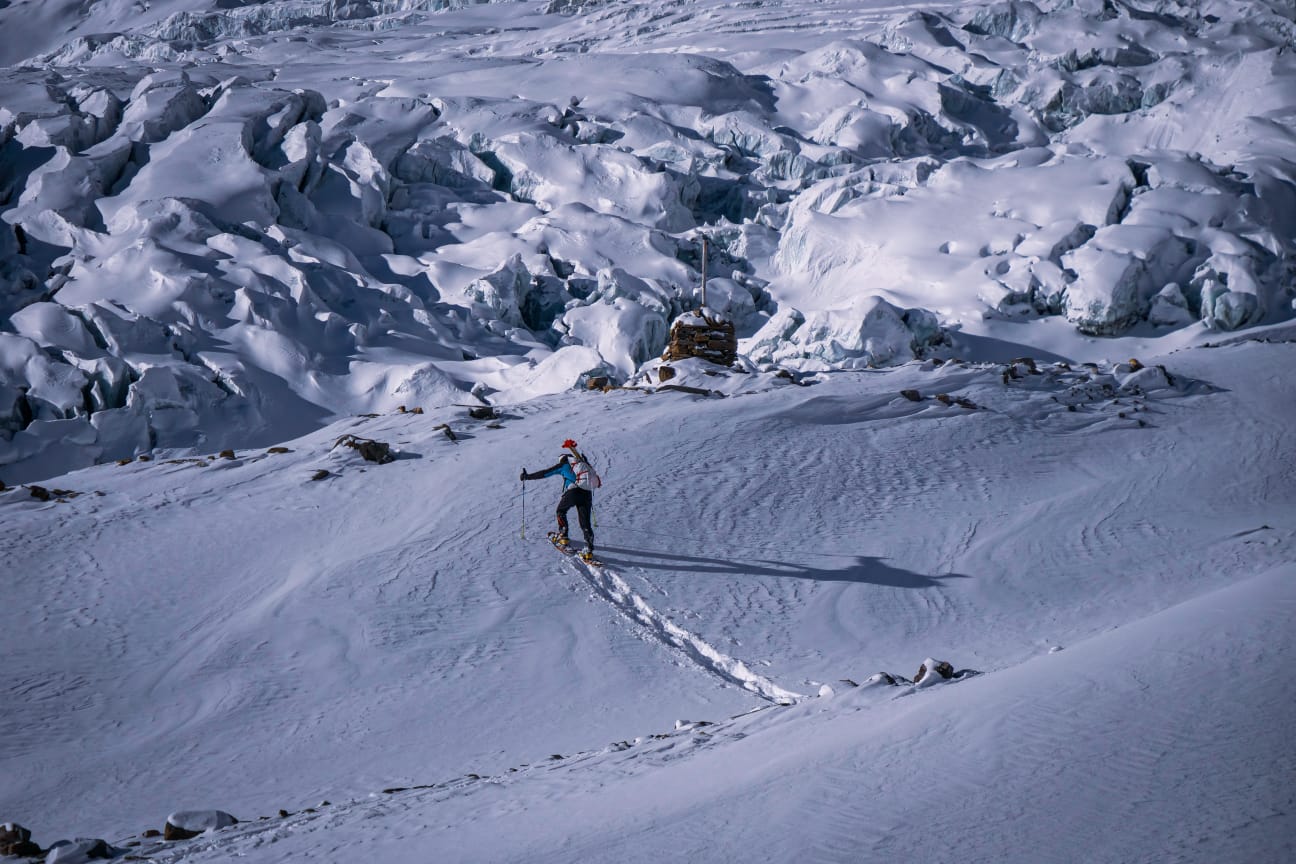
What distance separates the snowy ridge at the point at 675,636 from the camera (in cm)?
695

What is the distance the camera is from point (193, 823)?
4707 mm

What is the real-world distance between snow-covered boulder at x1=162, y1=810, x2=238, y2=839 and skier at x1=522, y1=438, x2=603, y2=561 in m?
4.70

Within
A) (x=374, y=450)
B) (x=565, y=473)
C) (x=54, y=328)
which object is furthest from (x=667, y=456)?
(x=54, y=328)

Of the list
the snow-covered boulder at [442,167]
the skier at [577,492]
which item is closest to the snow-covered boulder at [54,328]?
the snow-covered boulder at [442,167]

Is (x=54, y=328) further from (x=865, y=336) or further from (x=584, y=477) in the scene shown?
(x=584, y=477)

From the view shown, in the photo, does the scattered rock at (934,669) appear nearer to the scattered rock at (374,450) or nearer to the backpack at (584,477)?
the backpack at (584,477)

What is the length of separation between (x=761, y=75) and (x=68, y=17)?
4859 cm

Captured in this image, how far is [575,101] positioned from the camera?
37.2m

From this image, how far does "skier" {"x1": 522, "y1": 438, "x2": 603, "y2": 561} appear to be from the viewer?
9.23 m

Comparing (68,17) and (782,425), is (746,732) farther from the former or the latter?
(68,17)

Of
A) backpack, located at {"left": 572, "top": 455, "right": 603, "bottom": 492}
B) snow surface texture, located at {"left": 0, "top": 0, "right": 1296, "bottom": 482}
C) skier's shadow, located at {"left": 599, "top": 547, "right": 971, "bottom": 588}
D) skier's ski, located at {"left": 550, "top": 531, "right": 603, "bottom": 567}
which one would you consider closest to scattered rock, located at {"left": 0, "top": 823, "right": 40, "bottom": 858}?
skier's ski, located at {"left": 550, "top": 531, "right": 603, "bottom": 567}

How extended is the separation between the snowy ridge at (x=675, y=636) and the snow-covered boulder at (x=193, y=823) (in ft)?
10.7

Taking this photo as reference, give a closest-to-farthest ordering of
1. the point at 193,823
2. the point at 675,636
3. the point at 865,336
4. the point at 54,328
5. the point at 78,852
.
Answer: the point at 78,852, the point at 193,823, the point at 675,636, the point at 865,336, the point at 54,328

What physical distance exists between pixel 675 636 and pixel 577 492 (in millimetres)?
1976
